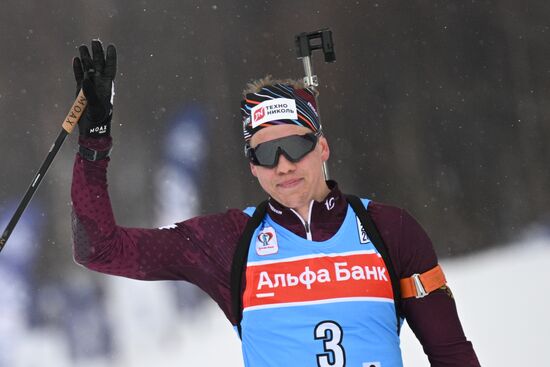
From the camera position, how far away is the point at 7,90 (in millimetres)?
4090

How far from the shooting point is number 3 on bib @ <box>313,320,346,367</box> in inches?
Result: 69.6

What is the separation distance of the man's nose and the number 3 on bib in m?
0.38

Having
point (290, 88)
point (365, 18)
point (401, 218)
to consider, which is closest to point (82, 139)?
point (290, 88)

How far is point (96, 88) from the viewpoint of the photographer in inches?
70.7

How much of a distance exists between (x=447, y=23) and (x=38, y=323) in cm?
265

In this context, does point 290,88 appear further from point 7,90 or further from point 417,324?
point 7,90

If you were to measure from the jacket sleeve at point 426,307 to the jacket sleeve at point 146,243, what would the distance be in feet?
1.27

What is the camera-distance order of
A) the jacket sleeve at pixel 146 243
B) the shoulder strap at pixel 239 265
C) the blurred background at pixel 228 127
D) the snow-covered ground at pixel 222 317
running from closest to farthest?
the jacket sleeve at pixel 146 243 → the shoulder strap at pixel 239 265 → the snow-covered ground at pixel 222 317 → the blurred background at pixel 228 127

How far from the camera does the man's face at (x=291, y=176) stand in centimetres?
189

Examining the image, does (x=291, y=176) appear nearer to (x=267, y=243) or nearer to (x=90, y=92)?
(x=267, y=243)

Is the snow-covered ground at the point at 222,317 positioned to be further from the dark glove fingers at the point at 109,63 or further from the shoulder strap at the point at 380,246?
the dark glove fingers at the point at 109,63

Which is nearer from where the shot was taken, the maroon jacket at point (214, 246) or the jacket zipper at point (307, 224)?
the maroon jacket at point (214, 246)

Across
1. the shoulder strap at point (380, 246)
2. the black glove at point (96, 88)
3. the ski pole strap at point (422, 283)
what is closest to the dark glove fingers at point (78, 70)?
the black glove at point (96, 88)

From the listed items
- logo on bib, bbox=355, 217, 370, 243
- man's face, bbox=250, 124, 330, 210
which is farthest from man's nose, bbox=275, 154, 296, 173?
logo on bib, bbox=355, 217, 370, 243
